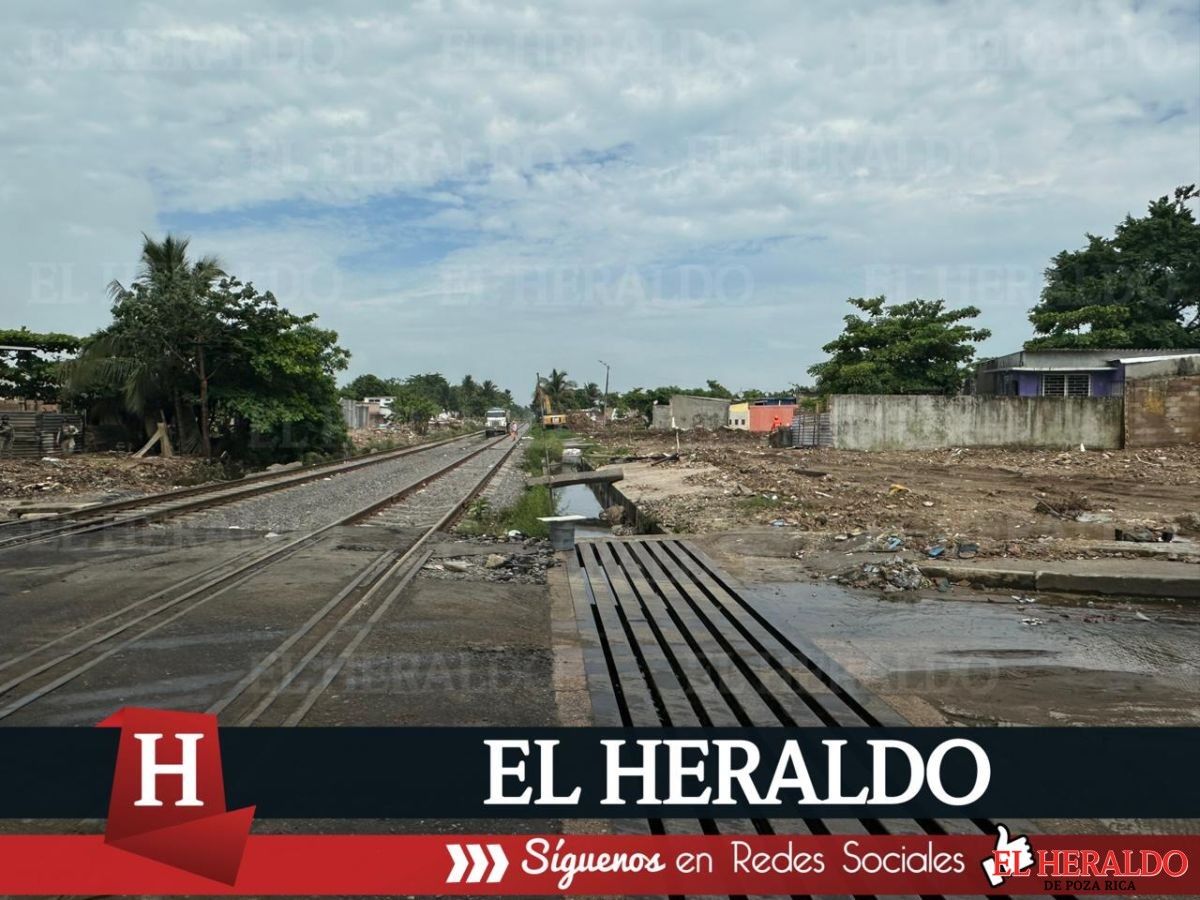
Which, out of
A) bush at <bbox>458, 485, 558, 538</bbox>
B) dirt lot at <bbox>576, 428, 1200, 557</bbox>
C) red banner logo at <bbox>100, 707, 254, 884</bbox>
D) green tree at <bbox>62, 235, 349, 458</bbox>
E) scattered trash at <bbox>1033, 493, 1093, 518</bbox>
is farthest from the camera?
green tree at <bbox>62, 235, 349, 458</bbox>

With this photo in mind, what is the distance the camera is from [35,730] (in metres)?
4.11

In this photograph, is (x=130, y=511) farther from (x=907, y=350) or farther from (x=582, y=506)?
(x=907, y=350)

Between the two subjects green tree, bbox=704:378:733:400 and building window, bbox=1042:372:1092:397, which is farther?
green tree, bbox=704:378:733:400

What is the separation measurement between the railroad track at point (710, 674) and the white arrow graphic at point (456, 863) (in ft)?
2.01

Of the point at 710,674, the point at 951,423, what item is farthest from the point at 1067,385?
the point at 710,674

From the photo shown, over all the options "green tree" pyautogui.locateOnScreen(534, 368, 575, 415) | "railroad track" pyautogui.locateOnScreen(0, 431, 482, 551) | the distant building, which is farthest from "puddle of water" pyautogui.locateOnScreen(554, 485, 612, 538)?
"green tree" pyautogui.locateOnScreen(534, 368, 575, 415)

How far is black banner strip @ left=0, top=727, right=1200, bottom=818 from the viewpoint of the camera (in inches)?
131

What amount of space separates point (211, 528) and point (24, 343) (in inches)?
→ 925

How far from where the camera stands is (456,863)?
2.95 meters

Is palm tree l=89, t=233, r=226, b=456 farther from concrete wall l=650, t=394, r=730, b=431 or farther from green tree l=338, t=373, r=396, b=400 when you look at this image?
green tree l=338, t=373, r=396, b=400

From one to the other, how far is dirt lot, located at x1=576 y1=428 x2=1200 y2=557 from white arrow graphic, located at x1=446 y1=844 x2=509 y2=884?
8222 mm

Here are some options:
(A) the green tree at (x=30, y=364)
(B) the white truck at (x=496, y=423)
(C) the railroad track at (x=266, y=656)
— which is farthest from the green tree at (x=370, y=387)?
(C) the railroad track at (x=266, y=656)

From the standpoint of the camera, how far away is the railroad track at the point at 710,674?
328cm

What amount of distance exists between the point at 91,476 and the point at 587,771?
62.0ft
